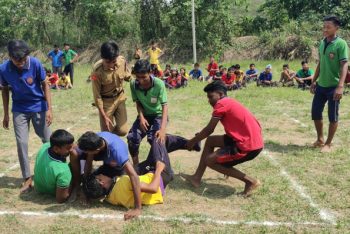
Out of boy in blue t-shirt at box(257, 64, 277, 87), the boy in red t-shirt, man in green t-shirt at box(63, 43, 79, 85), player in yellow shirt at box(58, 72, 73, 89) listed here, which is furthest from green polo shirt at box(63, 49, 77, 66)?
the boy in red t-shirt

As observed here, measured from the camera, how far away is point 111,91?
576cm

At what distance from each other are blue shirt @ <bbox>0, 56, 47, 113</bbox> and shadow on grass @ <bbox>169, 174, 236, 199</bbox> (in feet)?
6.38

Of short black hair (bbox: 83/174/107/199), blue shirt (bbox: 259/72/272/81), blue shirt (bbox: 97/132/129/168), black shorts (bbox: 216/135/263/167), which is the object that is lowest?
blue shirt (bbox: 259/72/272/81)

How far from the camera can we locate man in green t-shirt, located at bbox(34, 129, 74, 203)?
4637 mm

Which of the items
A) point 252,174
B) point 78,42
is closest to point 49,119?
point 252,174

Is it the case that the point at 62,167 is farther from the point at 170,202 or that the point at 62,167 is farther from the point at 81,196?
the point at 170,202

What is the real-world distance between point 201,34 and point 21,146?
772 inches

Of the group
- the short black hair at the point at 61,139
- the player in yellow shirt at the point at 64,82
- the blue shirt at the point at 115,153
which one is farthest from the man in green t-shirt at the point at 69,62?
the blue shirt at the point at 115,153

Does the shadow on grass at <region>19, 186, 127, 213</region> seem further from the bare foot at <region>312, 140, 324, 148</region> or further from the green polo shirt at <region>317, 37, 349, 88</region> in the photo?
the green polo shirt at <region>317, 37, 349, 88</region>

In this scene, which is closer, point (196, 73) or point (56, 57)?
point (56, 57)

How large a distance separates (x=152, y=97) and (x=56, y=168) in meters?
1.46

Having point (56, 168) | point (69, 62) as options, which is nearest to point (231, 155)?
point (56, 168)

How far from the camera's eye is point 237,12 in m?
30.3

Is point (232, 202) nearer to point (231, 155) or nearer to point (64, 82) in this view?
point (231, 155)
